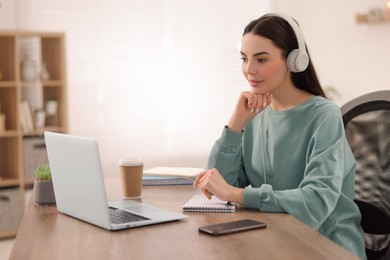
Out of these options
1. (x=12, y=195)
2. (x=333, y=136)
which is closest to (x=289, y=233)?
(x=333, y=136)

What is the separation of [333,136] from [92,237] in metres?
0.78

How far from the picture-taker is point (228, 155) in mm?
2057

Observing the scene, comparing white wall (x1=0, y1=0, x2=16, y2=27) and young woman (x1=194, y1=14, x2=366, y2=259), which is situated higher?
white wall (x1=0, y1=0, x2=16, y2=27)

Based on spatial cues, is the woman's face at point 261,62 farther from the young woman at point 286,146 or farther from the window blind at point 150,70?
the window blind at point 150,70

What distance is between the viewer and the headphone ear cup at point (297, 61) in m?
1.94

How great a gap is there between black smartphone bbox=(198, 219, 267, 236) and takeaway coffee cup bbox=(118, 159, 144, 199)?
0.49 metres

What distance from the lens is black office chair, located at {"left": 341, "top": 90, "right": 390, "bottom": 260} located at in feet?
6.42

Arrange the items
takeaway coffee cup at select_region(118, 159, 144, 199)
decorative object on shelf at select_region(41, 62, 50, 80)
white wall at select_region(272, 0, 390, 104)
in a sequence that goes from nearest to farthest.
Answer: takeaway coffee cup at select_region(118, 159, 144, 199) → decorative object on shelf at select_region(41, 62, 50, 80) → white wall at select_region(272, 0, 390, 104)

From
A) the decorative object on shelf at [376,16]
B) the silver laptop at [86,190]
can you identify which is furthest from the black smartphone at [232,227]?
the decorative object on shelf at [376,16]

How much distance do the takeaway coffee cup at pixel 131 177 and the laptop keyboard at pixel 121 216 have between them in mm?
218

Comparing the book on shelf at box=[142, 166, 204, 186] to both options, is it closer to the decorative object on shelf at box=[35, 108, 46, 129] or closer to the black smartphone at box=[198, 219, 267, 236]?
the black smartphone at box=[198, 219, 267, 236]

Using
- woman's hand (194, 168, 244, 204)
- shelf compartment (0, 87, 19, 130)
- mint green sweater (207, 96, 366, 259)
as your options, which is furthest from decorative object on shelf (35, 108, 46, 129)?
woman's hand (194, 168, 244, 204)

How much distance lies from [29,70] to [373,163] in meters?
3.18

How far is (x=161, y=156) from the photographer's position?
5.40m
